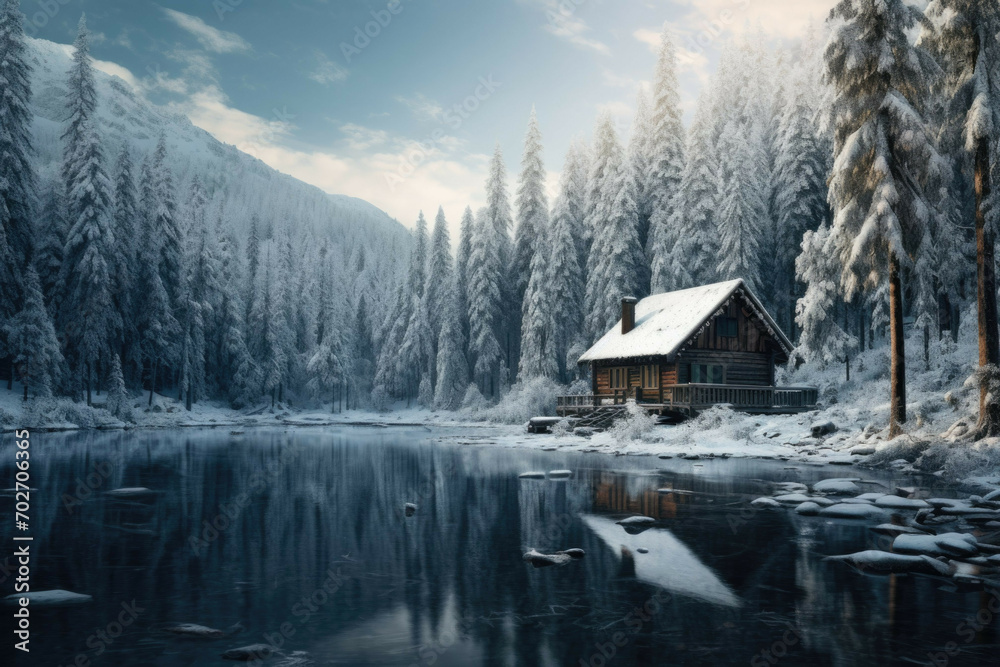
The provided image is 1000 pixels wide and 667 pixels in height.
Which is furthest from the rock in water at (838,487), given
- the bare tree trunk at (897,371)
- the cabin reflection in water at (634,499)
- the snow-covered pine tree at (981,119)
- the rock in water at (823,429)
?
the rock in water at (823,429)

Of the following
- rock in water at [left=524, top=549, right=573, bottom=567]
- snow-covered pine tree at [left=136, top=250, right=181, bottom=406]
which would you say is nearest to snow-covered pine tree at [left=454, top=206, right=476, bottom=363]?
snow-covered pine tree at [left=136, top=250, right=181, bottom=406]

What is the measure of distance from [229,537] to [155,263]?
50447mm

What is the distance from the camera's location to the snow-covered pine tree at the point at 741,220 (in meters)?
46.7

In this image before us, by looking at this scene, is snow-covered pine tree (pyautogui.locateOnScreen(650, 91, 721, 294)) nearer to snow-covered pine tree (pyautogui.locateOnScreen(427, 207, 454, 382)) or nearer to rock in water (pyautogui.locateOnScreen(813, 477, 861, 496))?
snow-covered pine tree (pyautogui.locateOnScreen(427, 207, 454, 382))

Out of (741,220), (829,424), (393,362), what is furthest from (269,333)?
(829,424)

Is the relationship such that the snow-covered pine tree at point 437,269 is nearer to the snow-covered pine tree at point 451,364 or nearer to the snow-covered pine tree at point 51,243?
the snow-covered pine tree at point 451,364

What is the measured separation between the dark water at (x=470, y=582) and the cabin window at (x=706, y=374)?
21366mm

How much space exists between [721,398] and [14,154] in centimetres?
4444

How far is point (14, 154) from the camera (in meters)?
42.8

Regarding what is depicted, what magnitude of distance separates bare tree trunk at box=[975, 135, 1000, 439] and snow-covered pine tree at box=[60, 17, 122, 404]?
4876 centimetres

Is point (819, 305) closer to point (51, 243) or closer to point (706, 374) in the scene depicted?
point (706, 374)

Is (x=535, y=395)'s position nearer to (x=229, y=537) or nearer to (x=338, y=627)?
(x=229, y=537)

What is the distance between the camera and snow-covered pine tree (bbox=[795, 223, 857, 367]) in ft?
130

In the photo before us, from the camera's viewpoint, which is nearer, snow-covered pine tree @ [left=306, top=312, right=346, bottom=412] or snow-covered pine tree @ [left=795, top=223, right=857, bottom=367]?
snow-covered pine tree @ [left=795, top=223, right=857, bottom=367]
